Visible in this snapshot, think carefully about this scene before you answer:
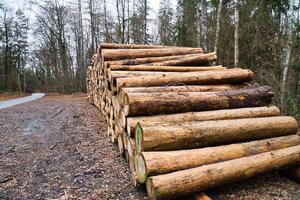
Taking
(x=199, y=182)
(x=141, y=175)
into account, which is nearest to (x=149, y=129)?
(x=141, y=175)

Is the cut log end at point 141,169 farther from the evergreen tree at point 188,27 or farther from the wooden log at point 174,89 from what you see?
the evergreen tree at point 188,27

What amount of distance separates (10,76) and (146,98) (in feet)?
102

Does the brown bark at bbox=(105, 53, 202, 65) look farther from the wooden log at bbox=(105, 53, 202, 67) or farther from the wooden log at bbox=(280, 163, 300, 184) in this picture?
the wooden log at bbox=(280, 163, 300, 184)

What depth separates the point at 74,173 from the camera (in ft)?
13.7

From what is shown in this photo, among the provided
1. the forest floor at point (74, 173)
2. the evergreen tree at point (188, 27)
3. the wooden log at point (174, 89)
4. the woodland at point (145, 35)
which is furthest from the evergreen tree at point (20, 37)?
the wooden log at point (174, 89)

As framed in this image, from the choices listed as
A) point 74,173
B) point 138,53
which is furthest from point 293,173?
point 138,53

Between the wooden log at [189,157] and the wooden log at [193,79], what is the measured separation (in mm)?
1776

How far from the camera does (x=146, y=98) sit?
4.14m

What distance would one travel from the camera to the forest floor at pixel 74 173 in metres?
3.58

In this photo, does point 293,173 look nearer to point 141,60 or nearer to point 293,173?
point 293,173

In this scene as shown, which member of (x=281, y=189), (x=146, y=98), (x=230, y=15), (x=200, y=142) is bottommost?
(x=281, y=189)

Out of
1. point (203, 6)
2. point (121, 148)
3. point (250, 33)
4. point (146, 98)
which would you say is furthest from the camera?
point (203, 6)

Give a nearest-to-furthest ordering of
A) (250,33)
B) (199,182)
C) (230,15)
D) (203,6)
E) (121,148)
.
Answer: (199,182) → (121,148) → (250,33) → (230,15) → (203,6)

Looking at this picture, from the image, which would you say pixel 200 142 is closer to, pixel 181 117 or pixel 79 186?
pixel 181 117
